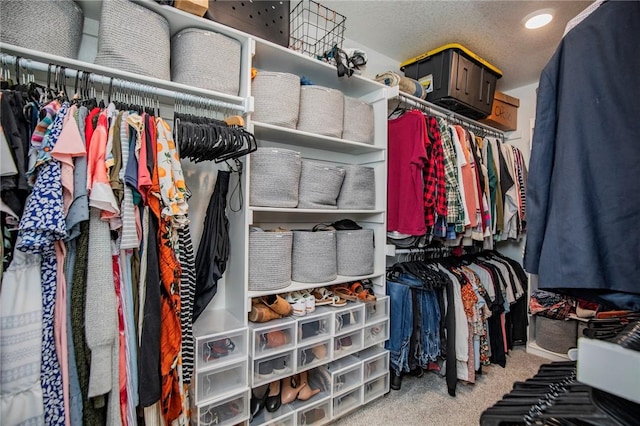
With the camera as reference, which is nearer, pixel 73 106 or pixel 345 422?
pixel 73 106

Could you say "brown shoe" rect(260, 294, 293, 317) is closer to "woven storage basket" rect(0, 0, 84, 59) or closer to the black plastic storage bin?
"woven storage basket" rect(0, 0, 84, 59)

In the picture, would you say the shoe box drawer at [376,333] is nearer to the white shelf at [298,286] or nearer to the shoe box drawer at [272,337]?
the white shelf at [298,286]

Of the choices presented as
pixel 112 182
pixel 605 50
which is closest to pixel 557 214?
pixel 605 50

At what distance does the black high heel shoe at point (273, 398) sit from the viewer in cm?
147

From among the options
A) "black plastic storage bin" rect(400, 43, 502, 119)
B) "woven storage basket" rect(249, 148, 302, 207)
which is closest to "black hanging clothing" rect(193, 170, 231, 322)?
"woven storage basket" rect(249, 148, 302, 207)

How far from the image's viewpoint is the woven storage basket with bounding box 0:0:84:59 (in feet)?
2.99

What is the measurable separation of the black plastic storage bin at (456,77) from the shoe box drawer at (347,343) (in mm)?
1735

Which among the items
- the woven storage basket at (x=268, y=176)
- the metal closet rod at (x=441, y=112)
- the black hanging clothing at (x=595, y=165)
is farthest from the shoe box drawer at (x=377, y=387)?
the metal closet rod at (x=441, y=112)

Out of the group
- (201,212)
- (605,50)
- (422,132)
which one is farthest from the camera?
(422,132)

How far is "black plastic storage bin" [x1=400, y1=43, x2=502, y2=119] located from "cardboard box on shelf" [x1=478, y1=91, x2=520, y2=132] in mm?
249

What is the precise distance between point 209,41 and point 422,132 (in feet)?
4.07

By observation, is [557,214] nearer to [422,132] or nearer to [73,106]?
[422,132]

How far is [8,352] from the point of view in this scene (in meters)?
0.77

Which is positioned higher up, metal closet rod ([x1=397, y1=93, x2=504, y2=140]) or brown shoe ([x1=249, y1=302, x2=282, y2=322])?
metal closet rod ([x1=397, y1=93, x2=504, y2=140])
